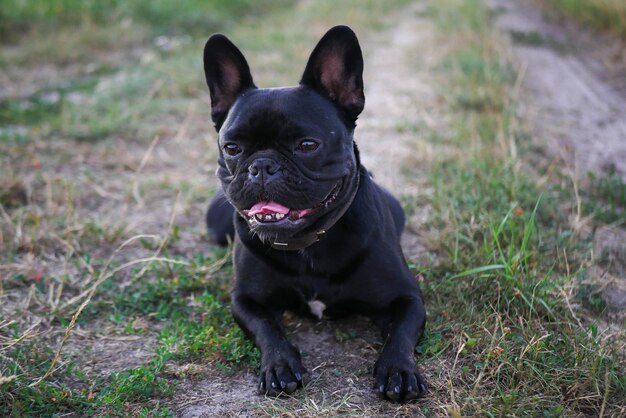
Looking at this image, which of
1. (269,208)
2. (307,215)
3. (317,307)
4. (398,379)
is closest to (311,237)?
(307,215)

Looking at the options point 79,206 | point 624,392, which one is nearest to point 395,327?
point 624,392

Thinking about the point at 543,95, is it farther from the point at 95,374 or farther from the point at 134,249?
the point at 95,374

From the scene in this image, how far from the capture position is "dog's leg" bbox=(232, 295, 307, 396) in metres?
2.66

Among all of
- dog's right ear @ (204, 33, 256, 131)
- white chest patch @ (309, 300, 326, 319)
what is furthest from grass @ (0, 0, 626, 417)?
dog's right ear @ (204, 33, 256, 131)

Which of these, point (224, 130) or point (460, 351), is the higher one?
point (224, 130)

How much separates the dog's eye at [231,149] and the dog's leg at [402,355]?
3.22 ft

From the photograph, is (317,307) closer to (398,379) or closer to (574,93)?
(398,379)

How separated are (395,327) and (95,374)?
131 cm

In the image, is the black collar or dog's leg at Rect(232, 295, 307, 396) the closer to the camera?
dog's leg at Rect(232, 295, 307, 396)

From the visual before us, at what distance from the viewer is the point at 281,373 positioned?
2672 mm

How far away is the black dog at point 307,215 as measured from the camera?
274cm

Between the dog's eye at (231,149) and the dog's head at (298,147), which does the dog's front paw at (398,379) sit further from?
the dog's eye at (231,149)

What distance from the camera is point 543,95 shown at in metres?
6.95

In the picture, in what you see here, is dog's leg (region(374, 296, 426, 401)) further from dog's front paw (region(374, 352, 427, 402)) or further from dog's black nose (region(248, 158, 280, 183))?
dog's black nose (region(248, 158, 280, 183))
